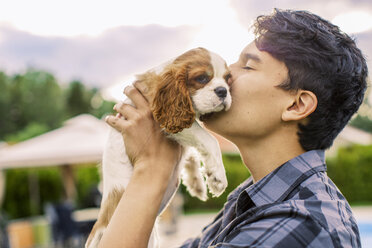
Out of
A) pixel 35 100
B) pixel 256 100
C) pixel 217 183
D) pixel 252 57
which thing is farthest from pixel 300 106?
pixel 35 100

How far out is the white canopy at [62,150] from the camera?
9117 millimetres

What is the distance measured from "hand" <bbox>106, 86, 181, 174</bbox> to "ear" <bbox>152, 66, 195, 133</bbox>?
7 cm

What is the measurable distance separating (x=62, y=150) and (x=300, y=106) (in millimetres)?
8123

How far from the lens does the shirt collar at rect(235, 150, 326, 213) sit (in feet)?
5.39

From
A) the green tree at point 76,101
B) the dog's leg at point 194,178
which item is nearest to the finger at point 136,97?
the dog's leg at point 194,178

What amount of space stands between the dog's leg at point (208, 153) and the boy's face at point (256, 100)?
0.38 metres

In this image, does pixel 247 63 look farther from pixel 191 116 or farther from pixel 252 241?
pixel 252 241

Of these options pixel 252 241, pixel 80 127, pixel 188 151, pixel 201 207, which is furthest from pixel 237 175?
pixel 252 241

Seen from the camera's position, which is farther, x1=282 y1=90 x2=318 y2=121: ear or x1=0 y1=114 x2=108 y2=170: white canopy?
x1=0 y1=114 x2=108 y2=170: white canopy

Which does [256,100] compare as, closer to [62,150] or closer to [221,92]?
[221,92]

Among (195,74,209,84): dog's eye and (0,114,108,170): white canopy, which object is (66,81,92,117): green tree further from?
(195,74,209,84): dog's eye

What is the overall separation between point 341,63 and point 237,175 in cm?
1655

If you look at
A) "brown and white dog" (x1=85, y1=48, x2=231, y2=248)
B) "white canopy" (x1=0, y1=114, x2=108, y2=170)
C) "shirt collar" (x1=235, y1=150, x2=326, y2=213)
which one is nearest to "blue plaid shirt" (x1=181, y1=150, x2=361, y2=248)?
"shirt collar" (x1=235, y1=150, x2=326, y2=213)

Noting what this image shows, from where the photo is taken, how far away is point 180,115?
2.40 meters
